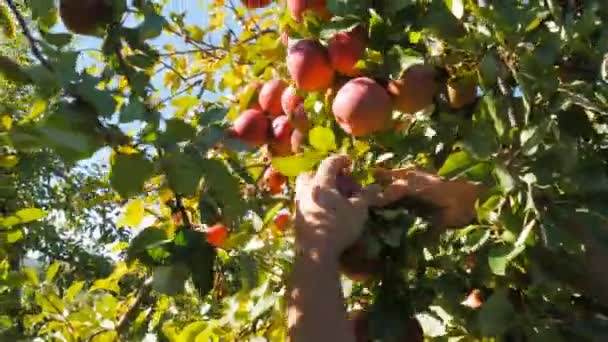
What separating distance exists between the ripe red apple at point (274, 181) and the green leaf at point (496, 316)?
2.11ft

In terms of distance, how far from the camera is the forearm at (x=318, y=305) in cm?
125

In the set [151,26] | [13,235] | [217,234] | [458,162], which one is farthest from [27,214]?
[458,162]

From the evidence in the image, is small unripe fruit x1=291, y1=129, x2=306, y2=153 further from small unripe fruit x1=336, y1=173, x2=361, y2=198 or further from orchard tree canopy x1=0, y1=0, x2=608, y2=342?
small unripe fruit x1=336, y1=173, x2=361, y2=198

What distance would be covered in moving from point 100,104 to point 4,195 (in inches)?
27.2

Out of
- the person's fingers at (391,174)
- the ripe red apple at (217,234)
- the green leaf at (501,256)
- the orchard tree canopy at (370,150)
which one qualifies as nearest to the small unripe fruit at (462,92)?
the orchard tree canopy at (370,150)

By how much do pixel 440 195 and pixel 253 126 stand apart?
18.1 inches

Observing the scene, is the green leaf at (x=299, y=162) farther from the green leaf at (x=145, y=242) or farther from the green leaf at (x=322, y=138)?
the green leaf at (x=145, y=242)

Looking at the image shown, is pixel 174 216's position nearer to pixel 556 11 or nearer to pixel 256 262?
pixel 256 262

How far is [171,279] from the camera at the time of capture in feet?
3.50

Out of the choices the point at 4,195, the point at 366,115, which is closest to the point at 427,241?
the point at 366,115

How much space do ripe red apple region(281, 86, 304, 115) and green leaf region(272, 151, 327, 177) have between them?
0.67 ft

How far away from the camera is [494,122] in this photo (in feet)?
3.81

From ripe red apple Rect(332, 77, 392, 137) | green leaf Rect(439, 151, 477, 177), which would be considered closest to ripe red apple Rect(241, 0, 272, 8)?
ripe red apple Rect(332, 77, 392, 137)

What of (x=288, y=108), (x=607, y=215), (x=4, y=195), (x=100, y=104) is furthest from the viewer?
(x=288, y=108)
